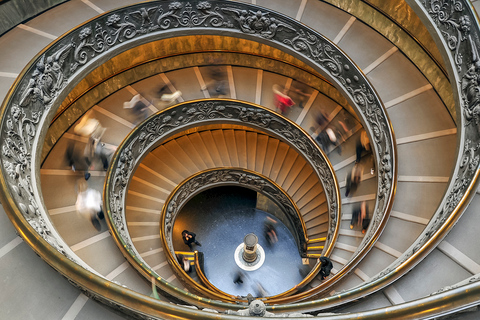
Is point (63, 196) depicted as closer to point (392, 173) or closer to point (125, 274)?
point (125, 274)

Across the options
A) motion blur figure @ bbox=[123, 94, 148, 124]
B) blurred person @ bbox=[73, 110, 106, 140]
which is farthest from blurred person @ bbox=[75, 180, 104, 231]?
motion blur figure @ bbox=[123, 94, 148, 124]

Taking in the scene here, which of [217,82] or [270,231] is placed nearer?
[217,82]

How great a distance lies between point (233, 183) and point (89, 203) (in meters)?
6.19

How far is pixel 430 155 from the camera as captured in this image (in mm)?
7172

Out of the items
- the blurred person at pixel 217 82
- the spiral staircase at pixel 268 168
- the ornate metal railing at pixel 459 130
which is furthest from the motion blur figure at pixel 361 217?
the blurred person at pixel 217 82

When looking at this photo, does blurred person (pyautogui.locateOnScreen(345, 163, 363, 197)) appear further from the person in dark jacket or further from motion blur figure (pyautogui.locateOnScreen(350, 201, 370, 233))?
the person in dark jacket

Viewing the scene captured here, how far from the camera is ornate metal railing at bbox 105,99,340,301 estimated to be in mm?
8688

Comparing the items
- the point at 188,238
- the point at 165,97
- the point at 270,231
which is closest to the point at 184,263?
the point at 188,238

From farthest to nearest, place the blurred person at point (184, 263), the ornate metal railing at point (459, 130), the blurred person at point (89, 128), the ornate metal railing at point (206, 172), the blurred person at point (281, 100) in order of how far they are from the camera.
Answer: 1. the blurred person at point (184, 263)
2. the blurred person at point (281, 100)
3. the blurred person at point (89, 128)
4. the ornate metal railing at point (206, 172)
5. the ornate metal railing at point (459, 130)

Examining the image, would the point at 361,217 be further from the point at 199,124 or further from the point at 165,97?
the point at 165,97

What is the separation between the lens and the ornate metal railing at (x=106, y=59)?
15.4 feet

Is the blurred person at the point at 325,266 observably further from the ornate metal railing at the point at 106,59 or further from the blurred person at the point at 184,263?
the blurred person at the point at 184,263

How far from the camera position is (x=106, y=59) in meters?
7.82

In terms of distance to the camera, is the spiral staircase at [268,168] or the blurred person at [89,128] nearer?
the spiral staircase at [268,168]
